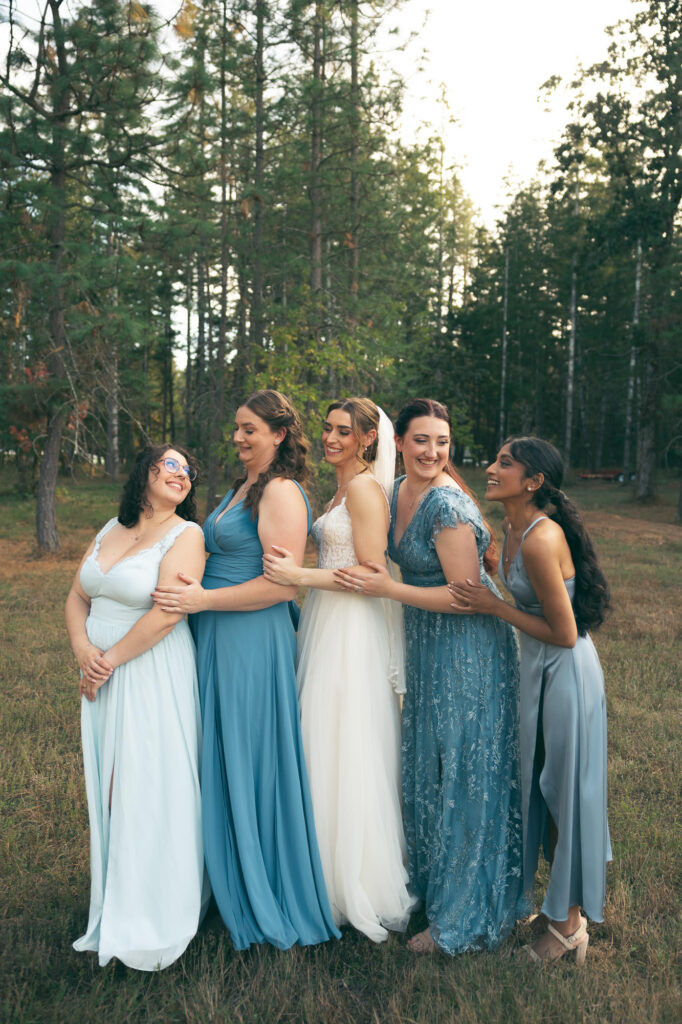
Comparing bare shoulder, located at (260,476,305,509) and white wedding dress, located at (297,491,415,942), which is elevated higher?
bare shoulder, located at (260,476,305,509)

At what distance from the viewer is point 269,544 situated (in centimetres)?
330

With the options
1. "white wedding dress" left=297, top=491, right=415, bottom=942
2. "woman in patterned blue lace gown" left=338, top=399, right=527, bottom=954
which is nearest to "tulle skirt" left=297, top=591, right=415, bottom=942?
"white wedding dress" left=297, top=491, right=415, bottom=942

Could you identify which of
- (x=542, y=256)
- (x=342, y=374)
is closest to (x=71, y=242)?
(x=342, y=374)

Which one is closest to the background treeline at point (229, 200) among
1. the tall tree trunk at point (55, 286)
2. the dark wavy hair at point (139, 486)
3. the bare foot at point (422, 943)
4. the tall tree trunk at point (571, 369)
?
the tall tree trunk at point (55, 286)

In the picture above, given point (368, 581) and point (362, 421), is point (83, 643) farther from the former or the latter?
point (362, 421)

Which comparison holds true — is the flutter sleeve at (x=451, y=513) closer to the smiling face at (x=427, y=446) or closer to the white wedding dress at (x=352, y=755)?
the smiling face at (x=427, y=446)

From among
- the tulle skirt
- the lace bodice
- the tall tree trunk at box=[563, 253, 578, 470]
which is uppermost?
the tall tree trunk at box=[563, 253, 578, 470]

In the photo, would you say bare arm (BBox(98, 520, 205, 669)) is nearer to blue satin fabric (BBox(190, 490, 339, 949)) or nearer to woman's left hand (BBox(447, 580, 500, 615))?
blue satin fabric (BBox(190, 490, 339, 949))

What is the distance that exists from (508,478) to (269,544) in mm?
1027

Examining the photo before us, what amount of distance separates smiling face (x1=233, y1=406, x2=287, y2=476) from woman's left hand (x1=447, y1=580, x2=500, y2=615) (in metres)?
0.97

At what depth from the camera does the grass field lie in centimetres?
298

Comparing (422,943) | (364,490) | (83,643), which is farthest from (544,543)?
(83,643)

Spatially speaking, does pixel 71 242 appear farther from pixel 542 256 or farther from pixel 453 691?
pixel 542 256
